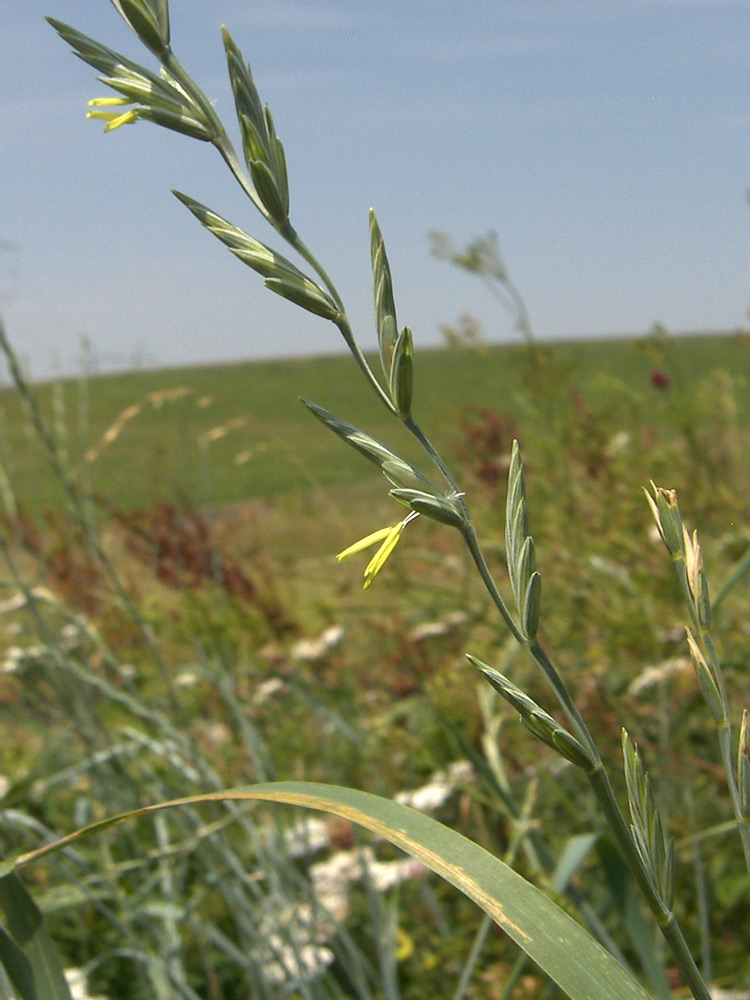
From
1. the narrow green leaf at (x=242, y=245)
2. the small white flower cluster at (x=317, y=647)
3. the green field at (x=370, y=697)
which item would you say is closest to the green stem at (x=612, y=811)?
the narrow green leaf at (x=242, y=245)

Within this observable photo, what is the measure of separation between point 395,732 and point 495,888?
1.26 metres

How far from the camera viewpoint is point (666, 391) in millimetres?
2469

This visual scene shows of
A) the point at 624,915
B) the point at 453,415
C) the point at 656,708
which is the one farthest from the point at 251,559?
the point at 624,915

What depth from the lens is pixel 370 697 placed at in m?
1.98

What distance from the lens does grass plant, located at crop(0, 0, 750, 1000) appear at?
0.99ft

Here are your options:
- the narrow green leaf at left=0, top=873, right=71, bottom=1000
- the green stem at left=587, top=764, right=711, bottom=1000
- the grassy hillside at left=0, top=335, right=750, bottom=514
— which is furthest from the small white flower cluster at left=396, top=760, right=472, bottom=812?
the green stem at left=587, top=764, right=711, bottom=1000

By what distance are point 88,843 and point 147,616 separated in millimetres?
554

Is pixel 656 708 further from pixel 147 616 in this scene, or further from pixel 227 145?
pixel 227 145

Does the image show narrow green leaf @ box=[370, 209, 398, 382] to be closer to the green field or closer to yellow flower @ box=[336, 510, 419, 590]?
yellow flower @ box=[336, 510, 419, 590]

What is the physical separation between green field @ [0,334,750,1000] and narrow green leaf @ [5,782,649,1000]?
0.39m

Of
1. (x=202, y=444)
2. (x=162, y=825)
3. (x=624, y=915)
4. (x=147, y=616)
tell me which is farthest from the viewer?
(x=147, y=616)

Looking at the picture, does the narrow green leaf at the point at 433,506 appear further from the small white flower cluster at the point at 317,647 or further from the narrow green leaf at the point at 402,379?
the small white flower cluster at the point at 317,647

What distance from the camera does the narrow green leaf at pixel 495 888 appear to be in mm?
315

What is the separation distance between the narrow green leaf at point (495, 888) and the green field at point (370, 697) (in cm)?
39
